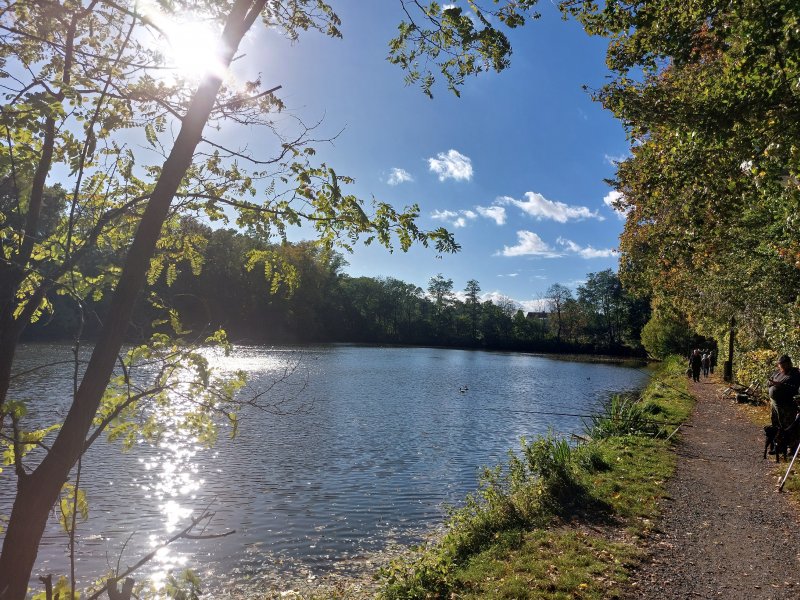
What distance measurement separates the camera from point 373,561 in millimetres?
9078

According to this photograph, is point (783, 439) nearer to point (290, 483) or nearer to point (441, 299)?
point (290, 483)

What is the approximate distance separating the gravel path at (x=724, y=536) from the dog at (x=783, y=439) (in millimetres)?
298

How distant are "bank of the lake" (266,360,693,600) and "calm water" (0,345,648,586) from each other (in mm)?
1420

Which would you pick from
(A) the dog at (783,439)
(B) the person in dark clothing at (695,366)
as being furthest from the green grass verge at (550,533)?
(B) the person in dark clothing at (695,366)

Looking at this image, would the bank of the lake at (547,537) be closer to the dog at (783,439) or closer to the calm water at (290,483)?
the calm water at (290,483)

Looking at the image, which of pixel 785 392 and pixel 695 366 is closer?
pixel 785 392

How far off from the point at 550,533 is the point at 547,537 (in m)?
0.20

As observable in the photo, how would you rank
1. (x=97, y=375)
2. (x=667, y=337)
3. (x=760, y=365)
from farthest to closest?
(x=667, y=337), (x=760, y=365), (x=97, y=375)

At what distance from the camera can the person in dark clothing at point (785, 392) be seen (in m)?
10.8

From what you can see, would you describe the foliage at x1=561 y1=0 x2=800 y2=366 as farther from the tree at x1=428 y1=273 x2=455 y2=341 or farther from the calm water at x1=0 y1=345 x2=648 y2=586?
the tree at x1=428 y1=273 x2=455 y2=341

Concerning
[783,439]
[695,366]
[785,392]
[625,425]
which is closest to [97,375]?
A: [785,392]

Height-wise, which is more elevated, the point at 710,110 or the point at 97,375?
the point at 710,110

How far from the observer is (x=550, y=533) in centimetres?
810

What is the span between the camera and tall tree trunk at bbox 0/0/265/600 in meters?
2.66
